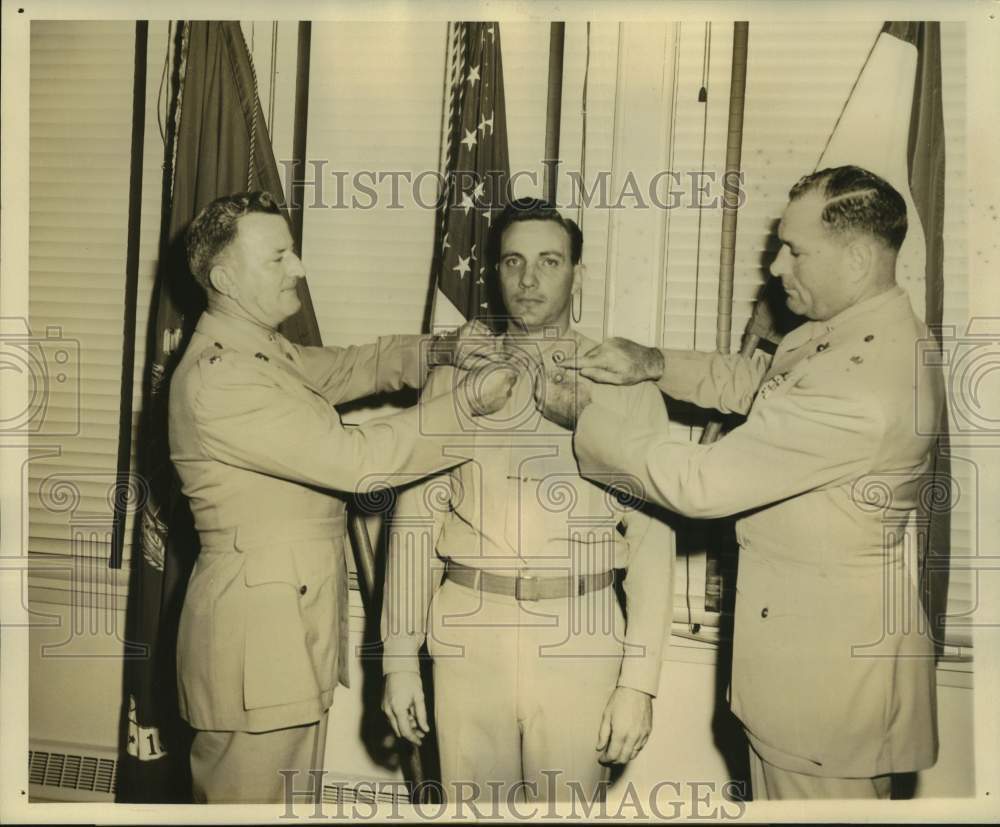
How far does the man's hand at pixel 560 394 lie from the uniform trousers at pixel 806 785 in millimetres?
1138

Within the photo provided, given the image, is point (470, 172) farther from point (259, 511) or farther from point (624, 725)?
point (624, 725)

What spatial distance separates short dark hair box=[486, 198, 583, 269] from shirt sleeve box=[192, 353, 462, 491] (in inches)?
26.3

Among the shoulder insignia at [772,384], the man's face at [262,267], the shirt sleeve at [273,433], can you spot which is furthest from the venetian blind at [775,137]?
the man's face at [262,267]

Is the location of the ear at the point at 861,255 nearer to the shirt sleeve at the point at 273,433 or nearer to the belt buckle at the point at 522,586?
the belt buckle at the point at 522,586

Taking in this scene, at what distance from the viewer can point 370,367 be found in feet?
10.2

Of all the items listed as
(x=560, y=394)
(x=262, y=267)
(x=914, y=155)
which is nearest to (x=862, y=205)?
(x=914, y=155)

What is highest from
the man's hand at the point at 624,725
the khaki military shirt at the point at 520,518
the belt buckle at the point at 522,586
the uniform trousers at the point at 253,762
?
the khaki military shirt at the point at 520,518

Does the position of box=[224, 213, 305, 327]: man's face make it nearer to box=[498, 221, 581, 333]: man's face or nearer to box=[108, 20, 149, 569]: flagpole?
box=[108, 20, 149, 569]: flagpole

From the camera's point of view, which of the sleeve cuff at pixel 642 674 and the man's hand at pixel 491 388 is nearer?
the sleeve cuff at pixel 642 674

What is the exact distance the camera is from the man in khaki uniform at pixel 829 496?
9.14ft

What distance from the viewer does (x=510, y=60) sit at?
10.2 feet

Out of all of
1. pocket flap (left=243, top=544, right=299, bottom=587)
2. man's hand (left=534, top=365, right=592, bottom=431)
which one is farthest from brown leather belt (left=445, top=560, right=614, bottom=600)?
pocket flap (left=243, top=544, right=299, bottom=587)

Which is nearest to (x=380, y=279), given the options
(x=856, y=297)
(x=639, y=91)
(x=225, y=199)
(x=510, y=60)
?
(x=225, y=199)

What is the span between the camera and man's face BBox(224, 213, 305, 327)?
9.50 ft
